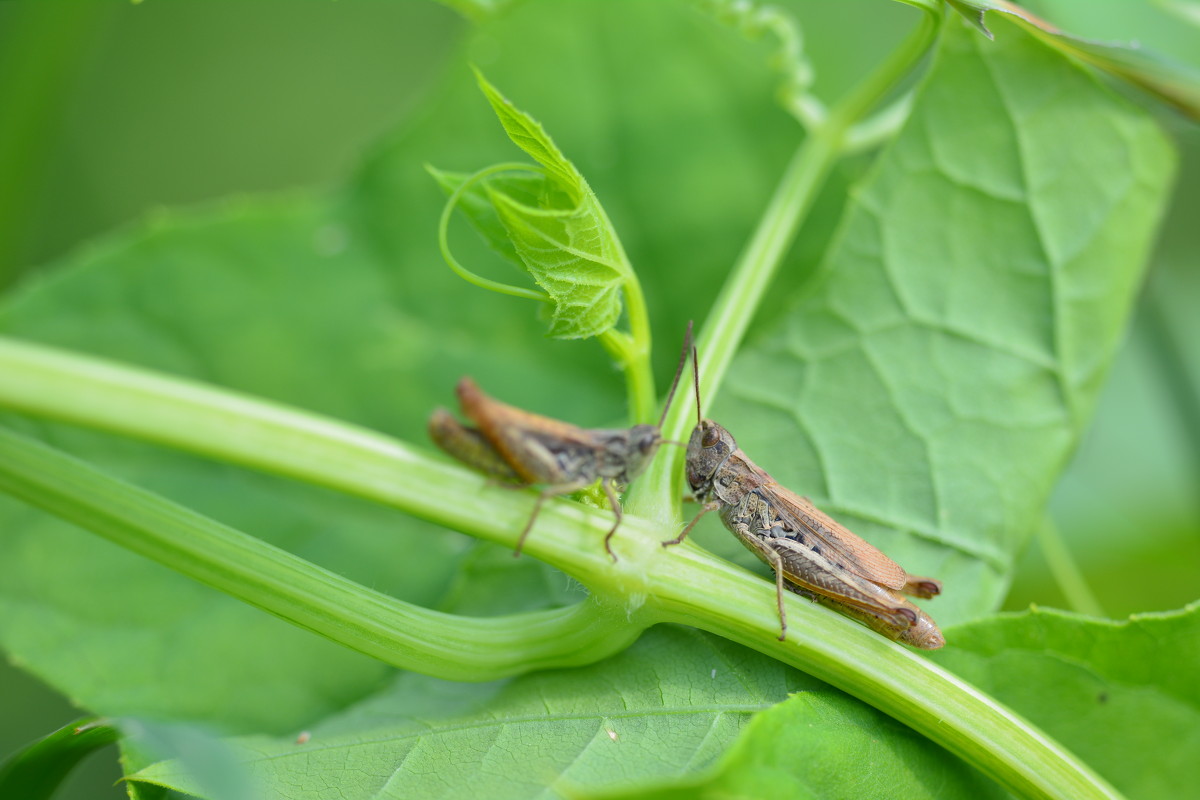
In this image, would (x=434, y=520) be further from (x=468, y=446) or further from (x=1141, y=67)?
(x=1141, y=67)

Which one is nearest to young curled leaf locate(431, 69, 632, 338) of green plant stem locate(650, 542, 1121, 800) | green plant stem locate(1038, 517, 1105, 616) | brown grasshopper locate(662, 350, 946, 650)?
brown grasshopper locate(662, 350, 946, 650)

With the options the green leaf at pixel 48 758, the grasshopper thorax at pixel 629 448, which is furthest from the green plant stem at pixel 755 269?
the green leaf at pixel 48 758

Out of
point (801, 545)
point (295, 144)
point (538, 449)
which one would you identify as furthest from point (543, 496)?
point (295, 144)

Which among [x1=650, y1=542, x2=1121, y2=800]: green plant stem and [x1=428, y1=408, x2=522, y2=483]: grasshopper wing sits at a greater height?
[x1=428, y1=408, x2=522, y2=483]: grasshopper wing

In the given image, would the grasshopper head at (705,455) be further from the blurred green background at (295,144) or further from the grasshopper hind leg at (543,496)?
the blurred green background at (295,144)

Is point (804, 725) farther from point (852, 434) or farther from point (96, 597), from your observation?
point (96, 597)

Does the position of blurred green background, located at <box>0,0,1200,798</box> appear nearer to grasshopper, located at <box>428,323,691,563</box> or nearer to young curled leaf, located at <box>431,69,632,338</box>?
young curled leaf, located at <box>431,69,632,338</box>
